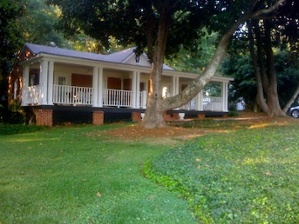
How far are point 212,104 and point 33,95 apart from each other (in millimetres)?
12516

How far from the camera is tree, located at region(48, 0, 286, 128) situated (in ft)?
47.8

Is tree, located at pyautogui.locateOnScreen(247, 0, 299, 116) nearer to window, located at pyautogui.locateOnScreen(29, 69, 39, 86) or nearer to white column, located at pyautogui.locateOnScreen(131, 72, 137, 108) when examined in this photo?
white column, located at pyautogui.locateOnScreen(131, 72, 137, 108)

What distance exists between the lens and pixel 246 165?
22.5 feet

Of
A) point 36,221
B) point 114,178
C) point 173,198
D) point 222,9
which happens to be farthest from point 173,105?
point 36,221

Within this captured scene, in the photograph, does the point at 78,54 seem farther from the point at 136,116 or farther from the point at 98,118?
the point at 98,118

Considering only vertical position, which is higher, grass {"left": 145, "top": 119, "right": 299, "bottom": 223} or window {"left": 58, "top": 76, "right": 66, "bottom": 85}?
window {"left": 58, "top": 76, "right": 66, "bottom": 85}

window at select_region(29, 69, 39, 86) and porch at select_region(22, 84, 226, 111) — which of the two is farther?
window at select_region(29, 69, 39, 86)

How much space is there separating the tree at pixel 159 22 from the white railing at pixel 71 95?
306cm

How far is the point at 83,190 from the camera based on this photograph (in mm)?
5680

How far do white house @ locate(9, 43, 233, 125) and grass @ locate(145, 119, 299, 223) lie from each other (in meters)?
11.3

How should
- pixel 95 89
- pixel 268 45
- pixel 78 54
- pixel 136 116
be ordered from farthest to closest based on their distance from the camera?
pixel 78 54 < pixel 268 45 < pixel 136 116 < pixel 95 89

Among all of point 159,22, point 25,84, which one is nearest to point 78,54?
point 25,84

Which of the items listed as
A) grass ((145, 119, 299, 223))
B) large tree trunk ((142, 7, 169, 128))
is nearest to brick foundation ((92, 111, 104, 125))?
large tree trunk ((142, 7, 169, 128))

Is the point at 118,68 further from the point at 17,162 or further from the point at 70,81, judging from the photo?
the point at 17,162
